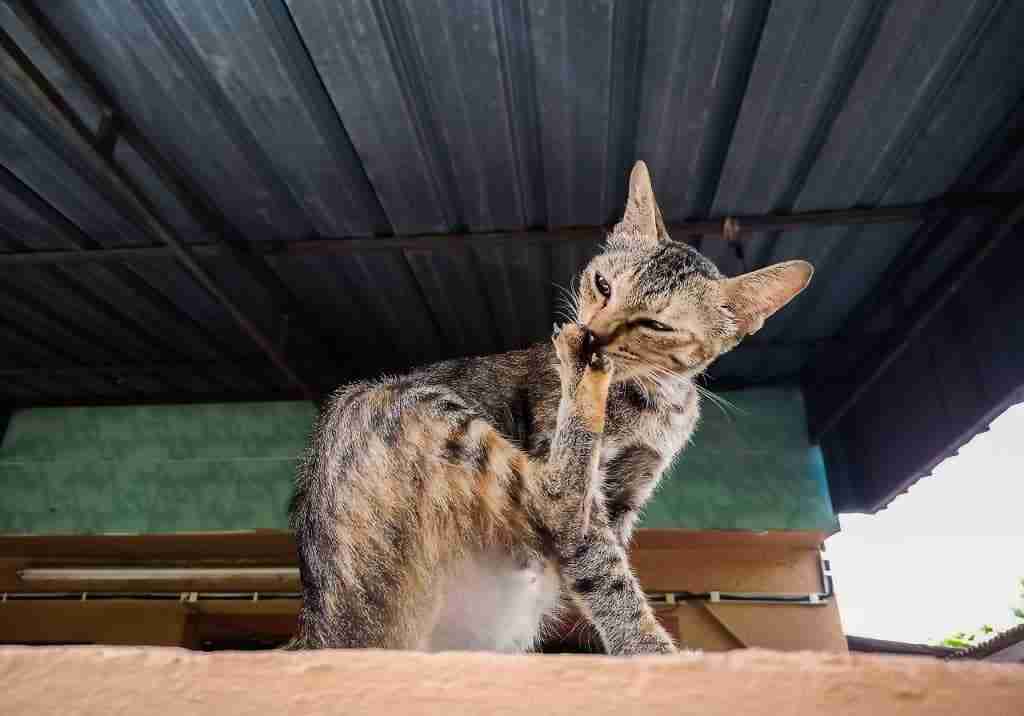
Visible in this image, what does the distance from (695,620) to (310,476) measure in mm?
3618

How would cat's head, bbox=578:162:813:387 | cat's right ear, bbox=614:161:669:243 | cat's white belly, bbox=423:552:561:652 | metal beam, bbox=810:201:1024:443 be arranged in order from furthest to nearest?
metal beam, bbox=810:201:1024:443 → cat's right ear, bbox=614:161:669:243 → cat's head, bbox=578:162:813:387 → cat's white belly, bbox=423:552:561:652

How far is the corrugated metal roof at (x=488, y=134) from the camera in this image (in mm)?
2482

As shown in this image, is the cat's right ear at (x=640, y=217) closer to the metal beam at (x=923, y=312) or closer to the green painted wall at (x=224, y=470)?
the metal beam at (x=923, y=312)

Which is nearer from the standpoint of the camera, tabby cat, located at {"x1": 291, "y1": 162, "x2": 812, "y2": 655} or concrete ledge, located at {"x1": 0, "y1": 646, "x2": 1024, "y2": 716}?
concrete ledge, located at {"x1": 0, "y1": 646, "x2": 1024, "y2": 716}

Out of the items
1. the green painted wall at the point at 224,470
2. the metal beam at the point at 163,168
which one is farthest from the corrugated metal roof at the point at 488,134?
the green painted wall at the point at 224,470

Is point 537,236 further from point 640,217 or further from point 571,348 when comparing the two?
point 571,348

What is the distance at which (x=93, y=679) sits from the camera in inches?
24.7

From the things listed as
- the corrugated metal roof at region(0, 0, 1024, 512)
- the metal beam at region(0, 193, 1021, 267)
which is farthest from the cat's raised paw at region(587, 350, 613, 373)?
the metal beam at region(0, 193, 1021, 267)

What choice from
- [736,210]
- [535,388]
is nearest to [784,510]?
[736,210]

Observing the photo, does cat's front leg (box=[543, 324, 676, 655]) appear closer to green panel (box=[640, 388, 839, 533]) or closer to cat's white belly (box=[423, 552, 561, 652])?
cat's white belly (box=[423, 552, 561, 652])

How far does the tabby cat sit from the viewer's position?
63.1 inches

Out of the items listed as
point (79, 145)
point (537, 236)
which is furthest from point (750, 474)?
point (79, 145)

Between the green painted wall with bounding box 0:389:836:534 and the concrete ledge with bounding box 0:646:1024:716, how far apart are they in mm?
4399

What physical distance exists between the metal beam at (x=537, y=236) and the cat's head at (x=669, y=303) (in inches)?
45.0
